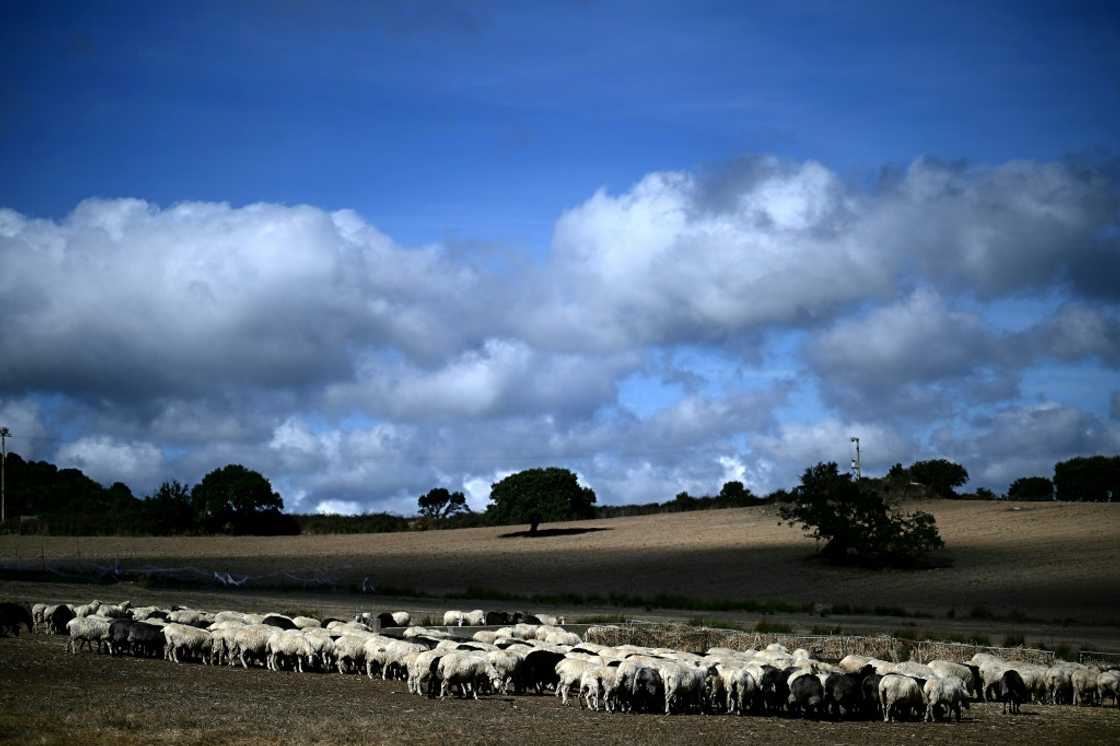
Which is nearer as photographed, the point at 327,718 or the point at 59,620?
the point at 327,718

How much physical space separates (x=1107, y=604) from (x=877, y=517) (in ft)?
55.0

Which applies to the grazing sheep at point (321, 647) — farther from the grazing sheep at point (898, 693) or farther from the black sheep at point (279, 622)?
the grazing sheep at point (898, 693)

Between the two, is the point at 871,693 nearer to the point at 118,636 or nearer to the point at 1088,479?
the point at 118,636

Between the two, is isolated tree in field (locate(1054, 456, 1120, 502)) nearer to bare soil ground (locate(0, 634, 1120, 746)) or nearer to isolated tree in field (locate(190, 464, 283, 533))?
isolated tree in field (locate(190, 464, 283, 533))

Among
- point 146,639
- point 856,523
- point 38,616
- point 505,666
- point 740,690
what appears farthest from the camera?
point 856,523

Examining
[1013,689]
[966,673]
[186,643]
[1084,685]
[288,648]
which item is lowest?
[1084,685]

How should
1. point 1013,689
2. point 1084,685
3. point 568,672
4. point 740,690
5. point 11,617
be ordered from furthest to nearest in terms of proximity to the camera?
point 11,617 → point 1084,685 → point 1013,689 → point 568,672 → point 740,690

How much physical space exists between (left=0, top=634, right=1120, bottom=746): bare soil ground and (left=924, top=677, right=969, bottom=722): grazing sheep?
41cm

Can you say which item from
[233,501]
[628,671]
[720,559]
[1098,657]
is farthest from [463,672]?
[233,501]

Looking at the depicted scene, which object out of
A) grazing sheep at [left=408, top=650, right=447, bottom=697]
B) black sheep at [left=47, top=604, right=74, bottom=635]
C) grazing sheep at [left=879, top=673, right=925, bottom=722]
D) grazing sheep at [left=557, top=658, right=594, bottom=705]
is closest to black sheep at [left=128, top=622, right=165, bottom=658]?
black sheep at [left=47, top=604, right=74, bottom=635]

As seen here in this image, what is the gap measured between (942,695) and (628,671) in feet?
19.2

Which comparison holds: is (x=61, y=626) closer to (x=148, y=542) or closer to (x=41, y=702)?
(x=41, y=702)

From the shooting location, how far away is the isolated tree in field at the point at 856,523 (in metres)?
61.2

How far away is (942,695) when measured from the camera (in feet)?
71.7
